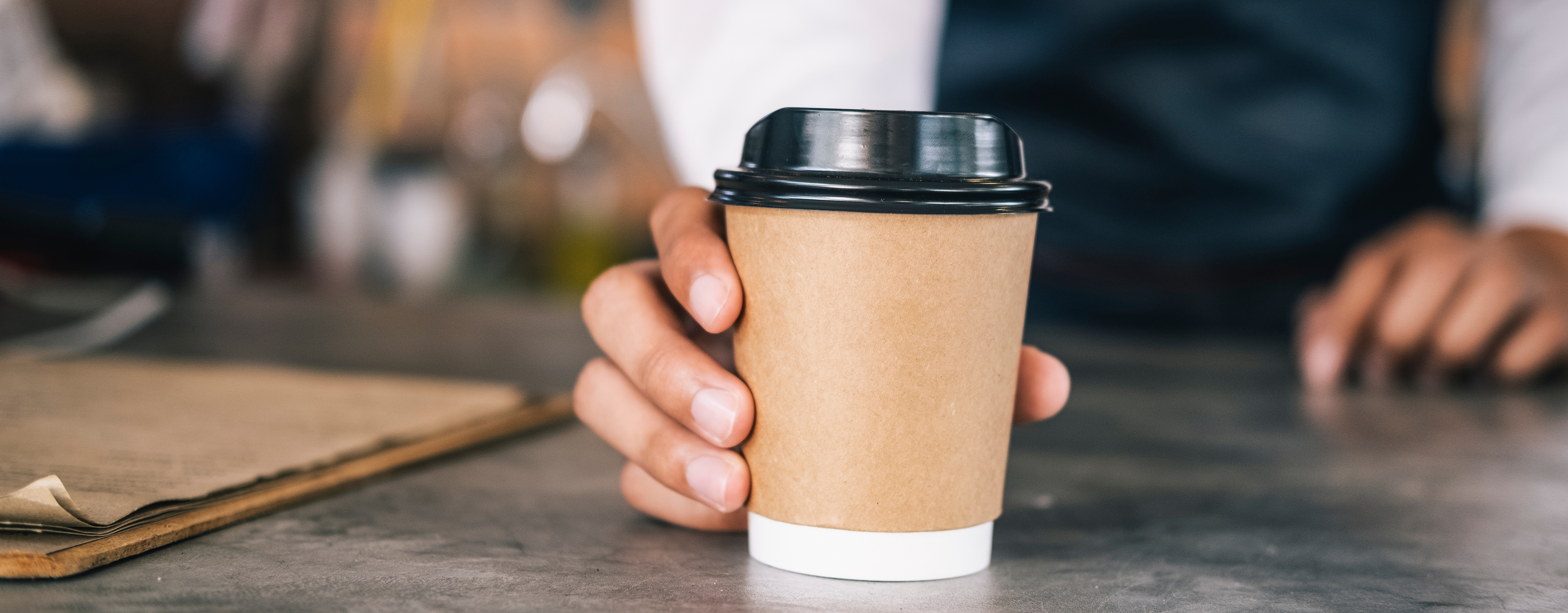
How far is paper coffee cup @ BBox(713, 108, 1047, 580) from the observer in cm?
41

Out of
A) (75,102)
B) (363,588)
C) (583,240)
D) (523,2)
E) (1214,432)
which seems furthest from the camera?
(523,2)

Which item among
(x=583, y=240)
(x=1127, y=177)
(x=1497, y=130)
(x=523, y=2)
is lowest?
(x=583, y=240)

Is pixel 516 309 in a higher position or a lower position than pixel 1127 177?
lower

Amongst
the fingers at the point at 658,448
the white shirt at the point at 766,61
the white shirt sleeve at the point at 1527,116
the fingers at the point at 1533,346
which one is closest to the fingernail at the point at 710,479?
the fingers at the point at 658,448

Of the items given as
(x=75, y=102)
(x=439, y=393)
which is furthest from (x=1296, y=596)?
(x=75, y=102)

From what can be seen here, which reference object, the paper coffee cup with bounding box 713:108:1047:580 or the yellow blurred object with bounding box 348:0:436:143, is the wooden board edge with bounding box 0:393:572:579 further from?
the yellow blurred object with bounding box 348:0:436:143

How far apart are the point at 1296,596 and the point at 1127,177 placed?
115 centimetres

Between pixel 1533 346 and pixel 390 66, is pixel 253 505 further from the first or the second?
pixel 390 66

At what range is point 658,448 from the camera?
51 cm

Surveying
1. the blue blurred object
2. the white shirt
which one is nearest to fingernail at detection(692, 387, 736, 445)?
the white shirt

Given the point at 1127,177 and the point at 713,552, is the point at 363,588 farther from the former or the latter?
the point at 1127,177

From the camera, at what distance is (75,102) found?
3.46 metres

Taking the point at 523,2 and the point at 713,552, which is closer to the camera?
the point at 713,552

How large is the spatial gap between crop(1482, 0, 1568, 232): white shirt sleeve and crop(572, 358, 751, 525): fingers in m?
1.32
